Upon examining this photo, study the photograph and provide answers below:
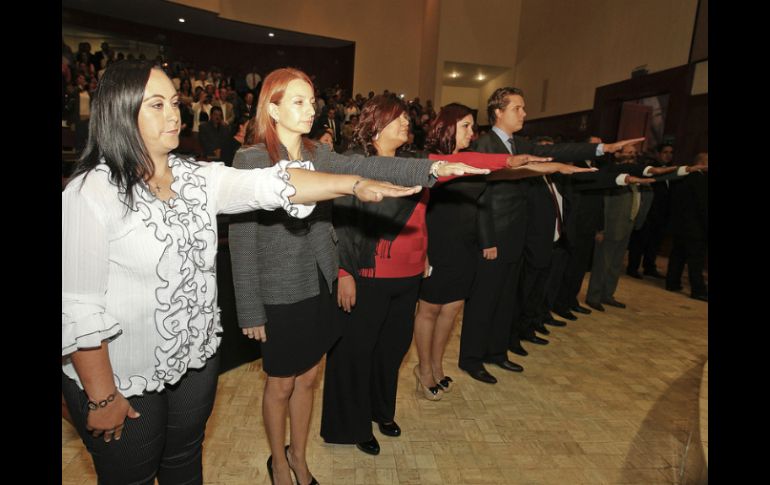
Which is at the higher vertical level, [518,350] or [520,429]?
[518,350]

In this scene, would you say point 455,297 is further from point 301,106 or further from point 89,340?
point 89,340

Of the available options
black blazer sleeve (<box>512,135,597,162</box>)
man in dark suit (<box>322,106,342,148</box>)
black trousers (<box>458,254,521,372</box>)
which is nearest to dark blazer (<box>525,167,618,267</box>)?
black blazer sleeve (<box>512,135,597,162</box>)

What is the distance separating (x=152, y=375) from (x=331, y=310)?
0.76 metres

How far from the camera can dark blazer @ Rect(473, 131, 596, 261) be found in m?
2.88

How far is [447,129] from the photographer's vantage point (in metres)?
2.50

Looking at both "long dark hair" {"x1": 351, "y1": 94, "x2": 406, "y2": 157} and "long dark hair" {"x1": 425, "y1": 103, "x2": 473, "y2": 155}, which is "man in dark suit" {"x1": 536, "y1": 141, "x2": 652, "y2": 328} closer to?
A: "long dark hair" {"x1": 425, "y1": 103, "x2": 473, "y2": 155}

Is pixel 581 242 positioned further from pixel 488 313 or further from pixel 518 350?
pixel 488 313

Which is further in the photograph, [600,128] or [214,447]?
[600,128]

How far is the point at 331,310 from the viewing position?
1.83 meters

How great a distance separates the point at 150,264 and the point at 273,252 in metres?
0.53

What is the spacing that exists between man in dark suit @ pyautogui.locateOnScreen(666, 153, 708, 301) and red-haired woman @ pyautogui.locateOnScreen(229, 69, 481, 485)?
5328 mm

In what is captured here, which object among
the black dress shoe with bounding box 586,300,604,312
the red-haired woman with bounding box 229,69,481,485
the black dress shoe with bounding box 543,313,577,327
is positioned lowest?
the black dress shoe with bounding box 543,313,577,327

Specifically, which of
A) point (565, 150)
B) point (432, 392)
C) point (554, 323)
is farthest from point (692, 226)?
point (432, 392)

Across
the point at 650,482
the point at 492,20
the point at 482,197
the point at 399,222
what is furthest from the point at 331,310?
the point at 492,20
